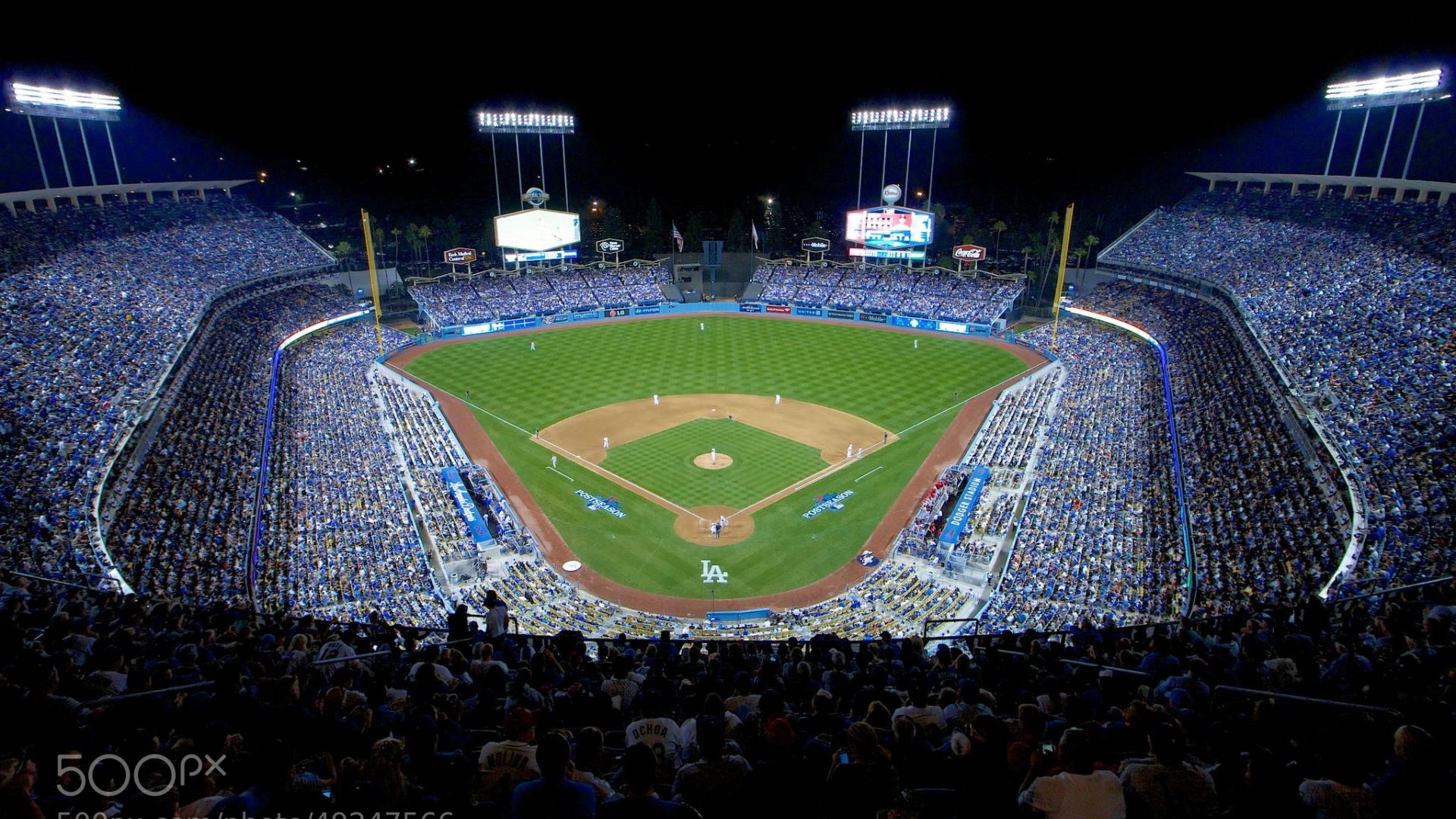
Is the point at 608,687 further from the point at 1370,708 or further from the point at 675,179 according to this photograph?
the point at 675,179

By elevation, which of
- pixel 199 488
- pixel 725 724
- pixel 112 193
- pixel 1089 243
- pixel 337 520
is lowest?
pixel 337 520

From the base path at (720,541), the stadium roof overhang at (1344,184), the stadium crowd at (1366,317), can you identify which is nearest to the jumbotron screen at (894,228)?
the stadium crowd at (1366,317)

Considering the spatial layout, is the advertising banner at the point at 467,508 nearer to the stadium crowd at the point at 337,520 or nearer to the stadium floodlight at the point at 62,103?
the stadium crowd at the point at 337,520

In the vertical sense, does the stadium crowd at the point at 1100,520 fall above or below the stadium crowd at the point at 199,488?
below

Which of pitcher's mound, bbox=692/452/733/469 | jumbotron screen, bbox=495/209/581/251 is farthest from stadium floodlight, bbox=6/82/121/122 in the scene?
pitcher's mound, bbox=692/452/733/469

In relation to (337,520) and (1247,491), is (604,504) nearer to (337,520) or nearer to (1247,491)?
(337,520)

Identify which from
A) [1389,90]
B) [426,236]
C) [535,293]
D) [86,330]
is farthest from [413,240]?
[1389,90]

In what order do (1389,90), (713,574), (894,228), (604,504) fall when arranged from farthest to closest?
(894,228) < (1389,90) < (604,504) < (713,574)
